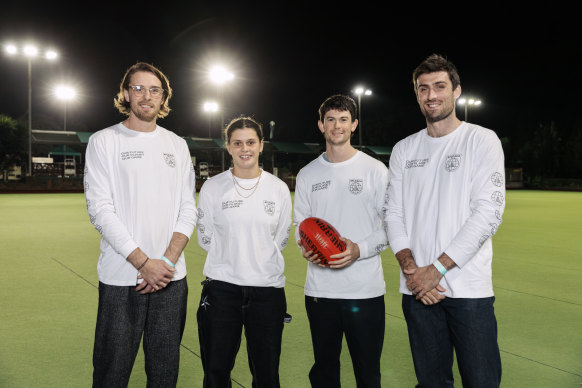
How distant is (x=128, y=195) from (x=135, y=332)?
819 millimetres

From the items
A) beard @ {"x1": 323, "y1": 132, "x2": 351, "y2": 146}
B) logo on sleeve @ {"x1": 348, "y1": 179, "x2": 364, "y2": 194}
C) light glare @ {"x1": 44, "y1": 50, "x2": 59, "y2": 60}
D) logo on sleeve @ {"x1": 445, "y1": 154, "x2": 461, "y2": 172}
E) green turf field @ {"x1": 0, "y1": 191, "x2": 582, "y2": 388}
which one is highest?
light glare @ {"x1": 44, "y1": 50, "x2": 59, "y2": 60}

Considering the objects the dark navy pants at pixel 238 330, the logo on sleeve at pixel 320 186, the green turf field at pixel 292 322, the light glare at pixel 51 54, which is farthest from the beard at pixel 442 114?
the light glare at pixel 51 54

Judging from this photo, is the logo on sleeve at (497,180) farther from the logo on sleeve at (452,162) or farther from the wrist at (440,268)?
the wrist at (440,268)

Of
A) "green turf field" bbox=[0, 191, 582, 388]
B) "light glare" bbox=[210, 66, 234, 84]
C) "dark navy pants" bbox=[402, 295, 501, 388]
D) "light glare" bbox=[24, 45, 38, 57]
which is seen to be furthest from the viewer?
"light glare" bbox=[24, 45, 38, 57]

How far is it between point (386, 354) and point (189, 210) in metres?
2.48

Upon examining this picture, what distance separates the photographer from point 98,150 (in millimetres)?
3055

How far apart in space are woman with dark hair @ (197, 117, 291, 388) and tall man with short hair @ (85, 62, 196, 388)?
229 mm

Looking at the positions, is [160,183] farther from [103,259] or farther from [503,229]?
[503,229]

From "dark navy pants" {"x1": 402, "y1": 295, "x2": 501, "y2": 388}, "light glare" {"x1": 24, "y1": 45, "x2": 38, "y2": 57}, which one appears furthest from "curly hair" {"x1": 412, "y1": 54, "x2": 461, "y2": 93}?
"light glare" {"x1": 24, "y1": 45, "x2": 38, "y2": 57}

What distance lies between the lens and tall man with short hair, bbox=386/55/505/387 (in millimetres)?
2768

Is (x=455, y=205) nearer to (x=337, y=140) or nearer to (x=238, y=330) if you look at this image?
(x=337, y=140)

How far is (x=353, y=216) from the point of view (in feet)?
11.2

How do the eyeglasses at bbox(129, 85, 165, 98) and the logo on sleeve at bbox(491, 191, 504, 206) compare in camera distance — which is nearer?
the logo on sleeve at bbox(491, 191, 504, 206)

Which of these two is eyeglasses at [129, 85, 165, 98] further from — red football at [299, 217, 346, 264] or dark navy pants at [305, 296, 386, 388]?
dark navy pants at [305, 296, 386, 388]
